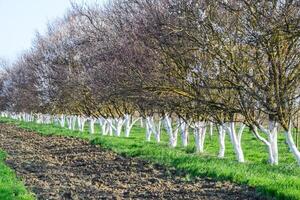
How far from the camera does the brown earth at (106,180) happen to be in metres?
12.3

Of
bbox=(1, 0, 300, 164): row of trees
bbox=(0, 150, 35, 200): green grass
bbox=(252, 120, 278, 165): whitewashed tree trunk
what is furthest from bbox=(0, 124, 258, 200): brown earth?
bbox=(252, 120, 278, 165): whitewashed tree trunk

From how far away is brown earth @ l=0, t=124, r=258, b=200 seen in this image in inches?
485

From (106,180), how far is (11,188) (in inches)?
105

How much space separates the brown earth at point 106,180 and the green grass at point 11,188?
11.9 inches

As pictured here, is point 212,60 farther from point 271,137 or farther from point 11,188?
point 11,188

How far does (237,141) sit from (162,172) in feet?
20.1

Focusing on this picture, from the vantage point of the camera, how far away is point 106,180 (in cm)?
1485

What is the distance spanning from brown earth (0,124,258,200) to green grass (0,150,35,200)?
303mm

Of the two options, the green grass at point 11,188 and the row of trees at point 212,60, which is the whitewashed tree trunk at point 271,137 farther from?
the green grass at point 11,188

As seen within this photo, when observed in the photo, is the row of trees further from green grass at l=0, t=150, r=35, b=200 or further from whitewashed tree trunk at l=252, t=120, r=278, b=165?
green grass at l=0, t=150, r=35, b=200

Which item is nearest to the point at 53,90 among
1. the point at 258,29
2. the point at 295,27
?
the point at 258,29

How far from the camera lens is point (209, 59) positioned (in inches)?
720

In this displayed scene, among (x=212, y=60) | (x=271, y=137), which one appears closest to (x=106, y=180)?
(x=212, y=60)

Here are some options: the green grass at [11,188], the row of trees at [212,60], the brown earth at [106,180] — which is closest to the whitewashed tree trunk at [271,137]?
the row of trees at [212,60]
